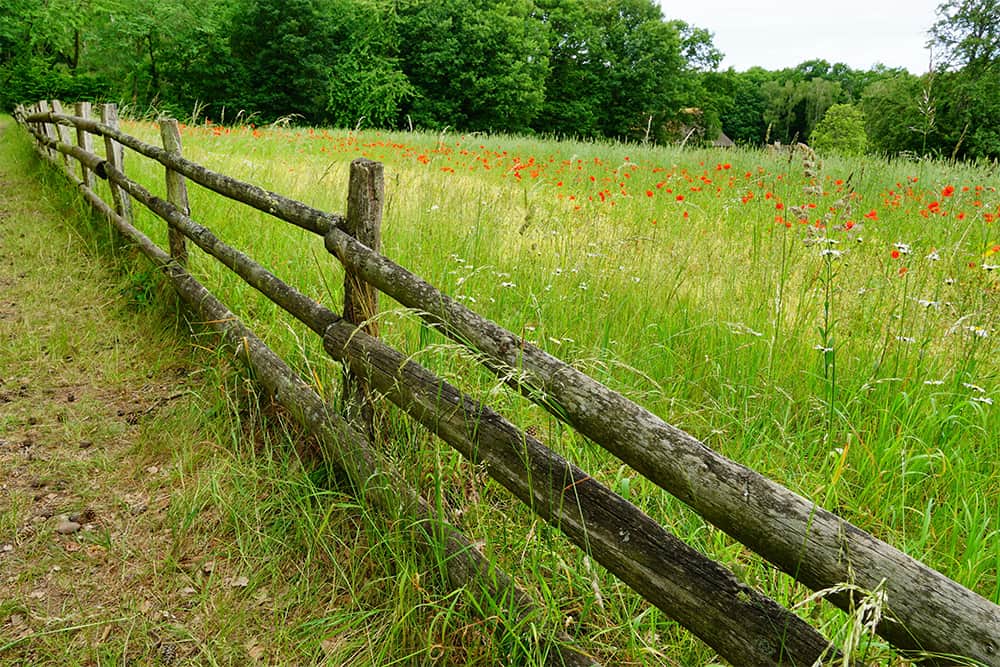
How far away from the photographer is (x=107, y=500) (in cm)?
271

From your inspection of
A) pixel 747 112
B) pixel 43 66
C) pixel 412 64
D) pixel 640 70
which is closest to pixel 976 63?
pixel 640 70

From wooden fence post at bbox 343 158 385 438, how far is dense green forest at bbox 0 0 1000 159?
22.3 metres

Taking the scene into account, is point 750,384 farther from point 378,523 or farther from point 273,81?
point 273,81

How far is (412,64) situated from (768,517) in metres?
43.4

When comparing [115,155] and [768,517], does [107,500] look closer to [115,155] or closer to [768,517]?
[768,517]

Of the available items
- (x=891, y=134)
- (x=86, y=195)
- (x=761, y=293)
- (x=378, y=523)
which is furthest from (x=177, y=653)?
(x=891, y=134)

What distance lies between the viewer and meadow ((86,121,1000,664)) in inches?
73.9

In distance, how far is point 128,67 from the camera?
3206cm

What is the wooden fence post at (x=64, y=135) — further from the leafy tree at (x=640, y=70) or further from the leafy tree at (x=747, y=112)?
the leafy tree at (x=747, y=112)

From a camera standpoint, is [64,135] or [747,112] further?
[747,112]

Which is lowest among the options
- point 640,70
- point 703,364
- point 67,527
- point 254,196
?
point 67,527

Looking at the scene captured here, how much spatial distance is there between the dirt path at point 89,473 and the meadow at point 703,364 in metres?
0.63

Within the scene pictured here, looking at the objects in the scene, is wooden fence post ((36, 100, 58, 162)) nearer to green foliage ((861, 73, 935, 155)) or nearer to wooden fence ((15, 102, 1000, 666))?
wooden fence ((15, 102, 1000, 666))

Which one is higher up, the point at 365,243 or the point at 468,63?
the point at 468,63
